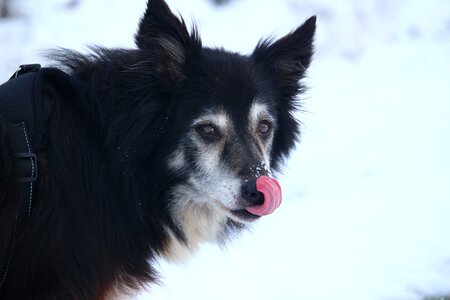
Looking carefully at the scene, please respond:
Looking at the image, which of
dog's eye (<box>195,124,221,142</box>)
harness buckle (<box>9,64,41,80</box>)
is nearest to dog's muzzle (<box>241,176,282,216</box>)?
dog's eye (<box>195,124,221,142</box>)

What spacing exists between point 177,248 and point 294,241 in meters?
1.82

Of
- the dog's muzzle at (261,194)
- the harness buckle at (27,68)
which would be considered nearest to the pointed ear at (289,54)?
the dog's muzzle at (261,194)

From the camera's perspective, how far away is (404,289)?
4.41m

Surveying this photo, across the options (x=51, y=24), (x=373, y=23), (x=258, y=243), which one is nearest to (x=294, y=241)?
(x=258, y=243)

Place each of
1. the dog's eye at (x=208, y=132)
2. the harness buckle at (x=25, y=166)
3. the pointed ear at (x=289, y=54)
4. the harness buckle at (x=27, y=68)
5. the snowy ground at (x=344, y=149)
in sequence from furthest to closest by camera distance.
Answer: the snowy ground at (x=344, y=149)
the pointed ear at (x=289, y=54)
the dog's eye at (x=208, y=132)
the harness buckle at (x=27, y=68)
the harness buckle at (x=25, y=166)

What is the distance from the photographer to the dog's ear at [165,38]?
3217 millimetres

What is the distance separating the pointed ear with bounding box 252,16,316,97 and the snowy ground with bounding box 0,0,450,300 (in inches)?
51.3

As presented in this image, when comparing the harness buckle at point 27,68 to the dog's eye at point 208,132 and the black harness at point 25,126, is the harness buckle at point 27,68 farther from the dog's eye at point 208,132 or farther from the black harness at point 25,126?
the dog's eye at point 208,132

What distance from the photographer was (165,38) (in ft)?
10.7

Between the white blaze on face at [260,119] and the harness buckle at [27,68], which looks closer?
the harness buckle at [27,68]

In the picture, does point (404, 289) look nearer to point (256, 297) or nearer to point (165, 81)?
point (256, 297)

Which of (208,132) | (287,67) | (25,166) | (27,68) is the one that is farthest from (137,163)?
(287,67)

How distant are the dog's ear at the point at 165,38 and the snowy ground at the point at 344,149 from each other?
1343 millimetres

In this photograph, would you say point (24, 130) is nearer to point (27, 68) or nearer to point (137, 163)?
point (27, 68)
